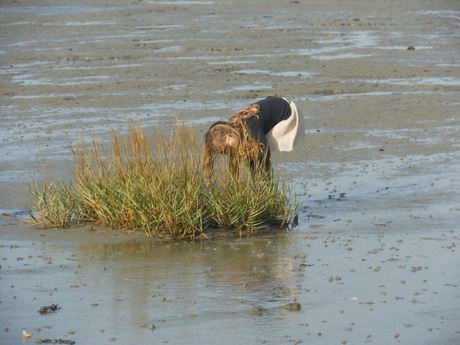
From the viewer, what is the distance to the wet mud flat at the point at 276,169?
6.74 meters

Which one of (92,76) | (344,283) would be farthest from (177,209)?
(92,76)

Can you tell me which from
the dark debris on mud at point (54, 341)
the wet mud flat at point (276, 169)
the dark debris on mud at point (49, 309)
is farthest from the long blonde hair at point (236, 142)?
the dark debris on mud at point (54, 341)

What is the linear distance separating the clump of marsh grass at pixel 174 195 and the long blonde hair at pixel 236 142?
0.11m

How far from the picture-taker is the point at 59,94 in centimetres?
1745

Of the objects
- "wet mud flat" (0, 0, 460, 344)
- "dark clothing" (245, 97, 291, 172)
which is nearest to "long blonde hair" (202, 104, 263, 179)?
"dark clothing" (245, 97, 291, 172)

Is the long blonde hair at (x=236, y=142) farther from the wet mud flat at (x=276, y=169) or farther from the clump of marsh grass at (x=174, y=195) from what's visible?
the wet mud flat at (x=276, y=169)

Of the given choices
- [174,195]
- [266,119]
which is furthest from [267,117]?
[174,195]

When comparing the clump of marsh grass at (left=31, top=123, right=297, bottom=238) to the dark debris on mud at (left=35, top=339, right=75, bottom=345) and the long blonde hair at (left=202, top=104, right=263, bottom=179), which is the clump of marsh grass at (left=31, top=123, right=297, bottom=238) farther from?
the dark debris on mud at (left=35, top=339, right=75, bottom=345)

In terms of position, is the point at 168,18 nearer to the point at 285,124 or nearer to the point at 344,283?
the point at 285,124

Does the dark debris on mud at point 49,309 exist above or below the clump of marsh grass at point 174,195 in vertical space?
below

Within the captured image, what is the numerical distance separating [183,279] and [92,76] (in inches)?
480

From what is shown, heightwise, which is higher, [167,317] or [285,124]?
[285,124]

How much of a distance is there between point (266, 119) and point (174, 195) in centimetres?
117

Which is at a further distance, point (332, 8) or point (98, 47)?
point (332, 8)
